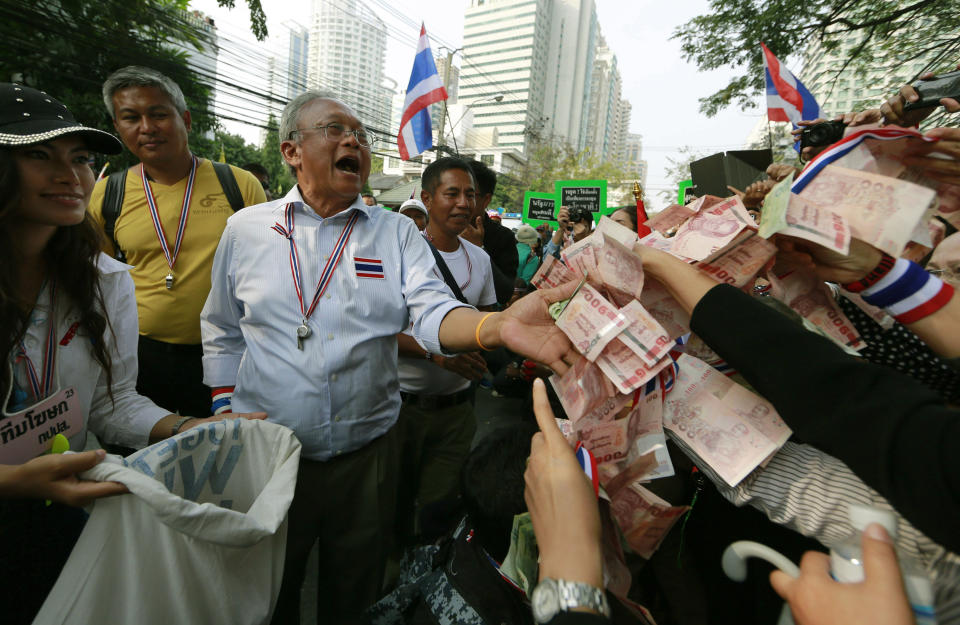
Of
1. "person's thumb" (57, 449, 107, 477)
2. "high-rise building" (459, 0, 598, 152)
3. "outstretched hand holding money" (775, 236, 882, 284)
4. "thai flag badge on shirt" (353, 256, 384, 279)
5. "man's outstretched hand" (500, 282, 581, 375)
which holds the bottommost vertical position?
"person's thumb" (57, 449, 107, 477)

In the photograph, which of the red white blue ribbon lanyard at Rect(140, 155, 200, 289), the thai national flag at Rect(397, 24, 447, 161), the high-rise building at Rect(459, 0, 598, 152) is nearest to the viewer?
the red white blue ribbon lanyard at Rect(140, 155, 200, 289)

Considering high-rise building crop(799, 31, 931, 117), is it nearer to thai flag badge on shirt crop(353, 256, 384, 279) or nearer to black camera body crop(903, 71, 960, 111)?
black camera body crop(903, 71, 960, 111)

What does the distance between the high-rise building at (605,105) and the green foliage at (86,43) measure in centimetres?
8108

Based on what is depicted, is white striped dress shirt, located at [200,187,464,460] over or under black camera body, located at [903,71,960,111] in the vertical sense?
under

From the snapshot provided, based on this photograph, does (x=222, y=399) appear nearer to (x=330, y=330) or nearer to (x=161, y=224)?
(x=330, y=330)

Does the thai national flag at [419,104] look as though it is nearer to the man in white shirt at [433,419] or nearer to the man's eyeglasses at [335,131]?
the man in white shirt at [433,419]

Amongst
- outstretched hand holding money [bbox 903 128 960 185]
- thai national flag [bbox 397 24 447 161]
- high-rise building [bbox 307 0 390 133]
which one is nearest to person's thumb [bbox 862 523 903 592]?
outstretched hand holding money [bbox 903 128 960 185]

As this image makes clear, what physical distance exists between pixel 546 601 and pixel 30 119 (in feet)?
5.96

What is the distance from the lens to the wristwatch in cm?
80

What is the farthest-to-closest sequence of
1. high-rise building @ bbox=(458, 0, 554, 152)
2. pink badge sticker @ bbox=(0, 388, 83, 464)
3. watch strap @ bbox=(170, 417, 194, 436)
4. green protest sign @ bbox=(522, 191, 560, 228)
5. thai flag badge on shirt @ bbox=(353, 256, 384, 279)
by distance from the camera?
1. high-rise building @ bbox=(458, 0, 554, 152)
2. green protest sign @ bbox=(522, 191, 560, 228)
3. thai flag badge on shirt @ bbox=(353, 256, 384, 279)
4. watch strap @ bbox=(170, 417, 194, 436)
5. pink badge sticker @ bbox=(0, 388, 83, 464)

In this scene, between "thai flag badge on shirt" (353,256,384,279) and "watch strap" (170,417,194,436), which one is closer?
"watch strap" (170,417,194,436)

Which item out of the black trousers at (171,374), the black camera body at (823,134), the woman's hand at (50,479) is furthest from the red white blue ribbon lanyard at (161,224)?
the black camera body at (823,134)

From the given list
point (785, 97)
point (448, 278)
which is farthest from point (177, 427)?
point (785, 97)

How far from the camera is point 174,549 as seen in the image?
3.47ft
